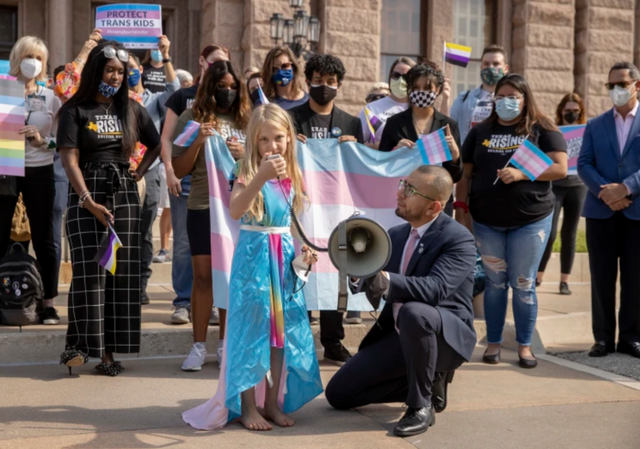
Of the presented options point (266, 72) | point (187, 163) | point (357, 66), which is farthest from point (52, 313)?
point (357, 66)

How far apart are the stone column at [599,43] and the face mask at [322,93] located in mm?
9585

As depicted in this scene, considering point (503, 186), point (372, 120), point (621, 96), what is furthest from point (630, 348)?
point (372, 120)

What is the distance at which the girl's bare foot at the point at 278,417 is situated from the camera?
4.84 meters

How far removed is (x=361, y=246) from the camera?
14.4 feet

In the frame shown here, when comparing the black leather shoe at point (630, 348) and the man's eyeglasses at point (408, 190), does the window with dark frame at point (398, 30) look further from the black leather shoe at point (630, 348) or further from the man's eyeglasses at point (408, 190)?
the man's eyeglasses at point (408, 190)

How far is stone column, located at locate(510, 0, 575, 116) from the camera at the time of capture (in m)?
14.7

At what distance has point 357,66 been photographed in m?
13.6

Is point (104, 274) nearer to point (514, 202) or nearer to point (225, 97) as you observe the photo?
point (225, 97)

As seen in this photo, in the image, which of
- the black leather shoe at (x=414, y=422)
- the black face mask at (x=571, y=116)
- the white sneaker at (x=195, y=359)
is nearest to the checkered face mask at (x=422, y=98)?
the white sneaker at (x=195, y=359)

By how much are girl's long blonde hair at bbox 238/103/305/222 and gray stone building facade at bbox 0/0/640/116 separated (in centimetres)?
818

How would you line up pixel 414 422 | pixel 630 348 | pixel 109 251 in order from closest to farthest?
pixel 414 422 → pixel 109 251 → pixel 630 348

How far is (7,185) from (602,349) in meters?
4.94

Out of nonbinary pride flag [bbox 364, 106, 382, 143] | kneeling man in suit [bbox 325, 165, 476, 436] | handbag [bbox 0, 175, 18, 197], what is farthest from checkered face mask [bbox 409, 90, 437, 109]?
handbag [bbox 0, 175, 18, 197]

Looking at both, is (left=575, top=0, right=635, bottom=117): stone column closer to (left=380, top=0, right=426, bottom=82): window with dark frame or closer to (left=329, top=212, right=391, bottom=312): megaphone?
(left=380, top=0, right=426, bottom=82): window with dark frame
